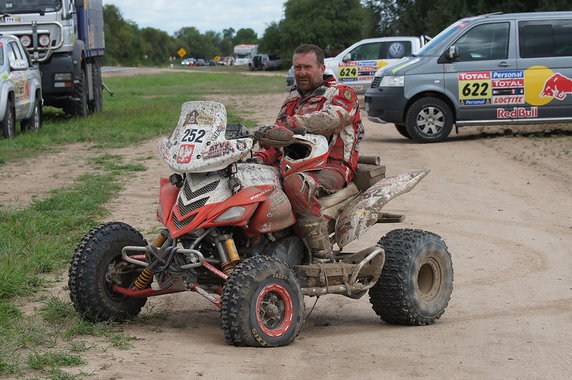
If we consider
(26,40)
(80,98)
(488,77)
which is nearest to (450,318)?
(488,77)

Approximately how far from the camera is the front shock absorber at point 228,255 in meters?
5.86

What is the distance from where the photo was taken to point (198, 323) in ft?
21.3

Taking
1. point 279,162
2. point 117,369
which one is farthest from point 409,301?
point 117,369

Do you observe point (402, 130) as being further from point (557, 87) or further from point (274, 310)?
point (274, 310)

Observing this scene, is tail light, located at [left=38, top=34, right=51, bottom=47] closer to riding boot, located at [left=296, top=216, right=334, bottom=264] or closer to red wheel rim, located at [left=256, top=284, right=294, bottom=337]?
riding boot, located at [left=296, top=216, right=334, bottom=264]

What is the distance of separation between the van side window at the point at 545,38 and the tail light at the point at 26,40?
33.7 ft

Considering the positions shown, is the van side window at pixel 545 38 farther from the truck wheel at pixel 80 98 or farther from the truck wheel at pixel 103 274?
the truck wheel at pixel 103 274

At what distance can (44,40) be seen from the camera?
21.7 m

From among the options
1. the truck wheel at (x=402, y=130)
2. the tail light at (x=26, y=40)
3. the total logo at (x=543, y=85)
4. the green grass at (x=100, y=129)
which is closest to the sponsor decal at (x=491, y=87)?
the total logo at (x=543, y=85)

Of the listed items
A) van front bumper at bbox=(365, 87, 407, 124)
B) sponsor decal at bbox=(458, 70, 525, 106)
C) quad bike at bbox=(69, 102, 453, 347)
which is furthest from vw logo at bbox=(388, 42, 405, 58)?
quad bike at bbox=(69, 102, 453, 347)

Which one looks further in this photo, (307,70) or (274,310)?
(307,70)

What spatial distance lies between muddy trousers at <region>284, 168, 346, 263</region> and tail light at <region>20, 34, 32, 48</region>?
16.2 meters

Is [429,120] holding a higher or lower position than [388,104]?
lower

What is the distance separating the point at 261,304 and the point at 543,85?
11934 mm
